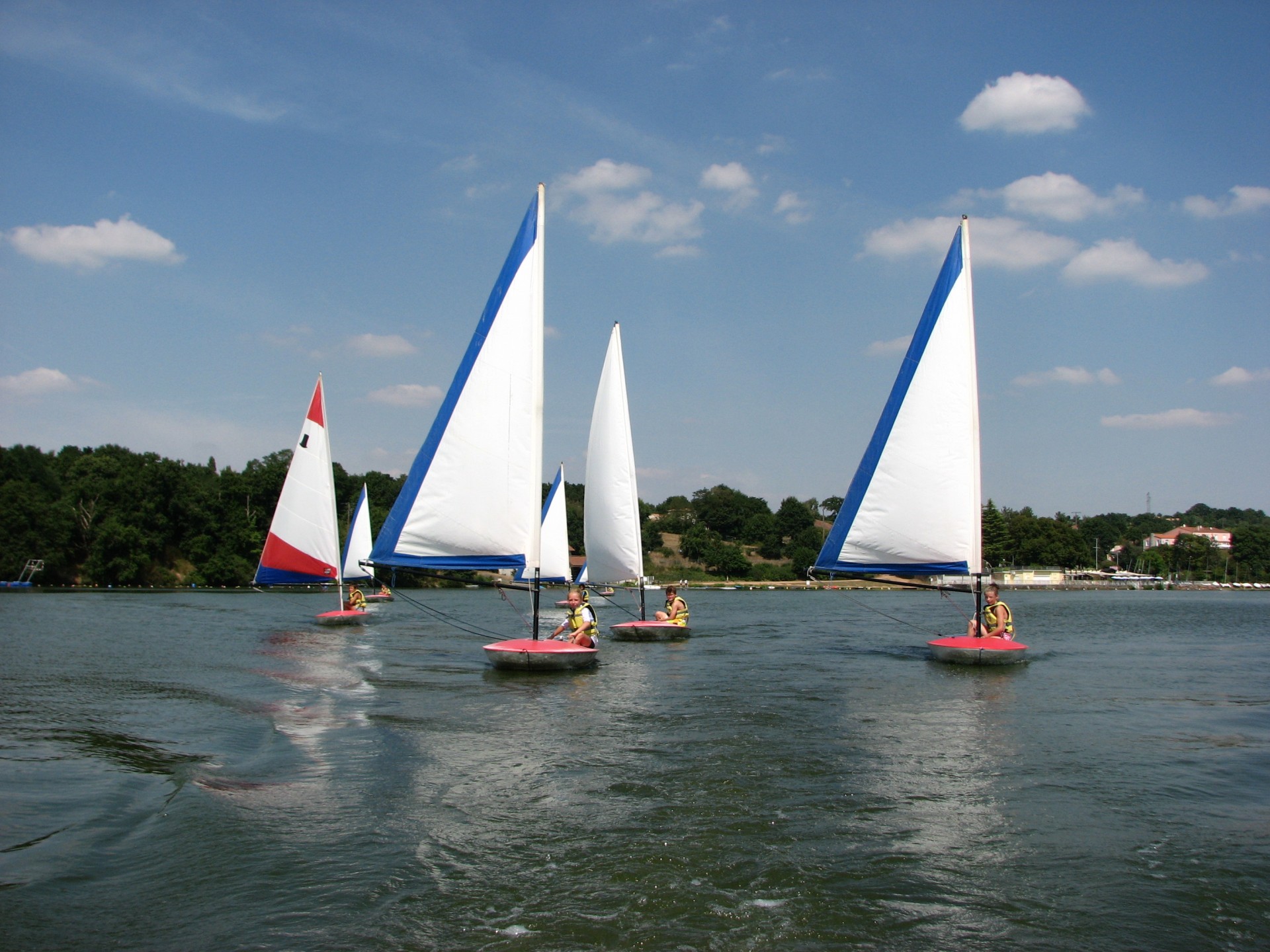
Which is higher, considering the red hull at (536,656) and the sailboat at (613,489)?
the sailboat at (613,489)

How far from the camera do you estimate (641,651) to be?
25.0 metres

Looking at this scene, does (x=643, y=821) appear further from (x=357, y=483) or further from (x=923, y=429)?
(x=357, y=483)

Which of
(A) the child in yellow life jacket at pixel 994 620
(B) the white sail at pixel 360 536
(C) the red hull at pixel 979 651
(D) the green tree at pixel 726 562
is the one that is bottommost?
(D) the green tree at pixel 726 562

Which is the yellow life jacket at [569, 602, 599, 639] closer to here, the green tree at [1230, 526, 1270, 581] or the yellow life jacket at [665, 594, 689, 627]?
the yellow life jacket at [665, 594, 689, 627]

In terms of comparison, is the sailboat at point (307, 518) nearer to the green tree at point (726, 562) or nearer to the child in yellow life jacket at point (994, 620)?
the child in yellow life jacket at point (994, 620)

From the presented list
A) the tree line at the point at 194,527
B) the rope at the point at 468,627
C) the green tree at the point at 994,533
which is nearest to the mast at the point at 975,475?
the rope at the point at 468,627

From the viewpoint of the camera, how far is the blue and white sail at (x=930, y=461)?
2177 cm

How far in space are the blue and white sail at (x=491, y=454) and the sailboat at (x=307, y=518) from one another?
15628 mm

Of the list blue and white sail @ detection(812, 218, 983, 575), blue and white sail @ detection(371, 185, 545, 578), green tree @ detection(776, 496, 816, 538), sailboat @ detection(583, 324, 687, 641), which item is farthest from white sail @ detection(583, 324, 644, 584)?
green tree @ detection(776, 496, 816, 538)

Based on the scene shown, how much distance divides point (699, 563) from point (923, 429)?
109516mm

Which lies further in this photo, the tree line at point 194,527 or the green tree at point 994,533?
the green tree at point 994,533

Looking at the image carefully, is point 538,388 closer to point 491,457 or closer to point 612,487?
point 491,457

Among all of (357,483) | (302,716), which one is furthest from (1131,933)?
(357,483)

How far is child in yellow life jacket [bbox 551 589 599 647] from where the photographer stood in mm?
19484
